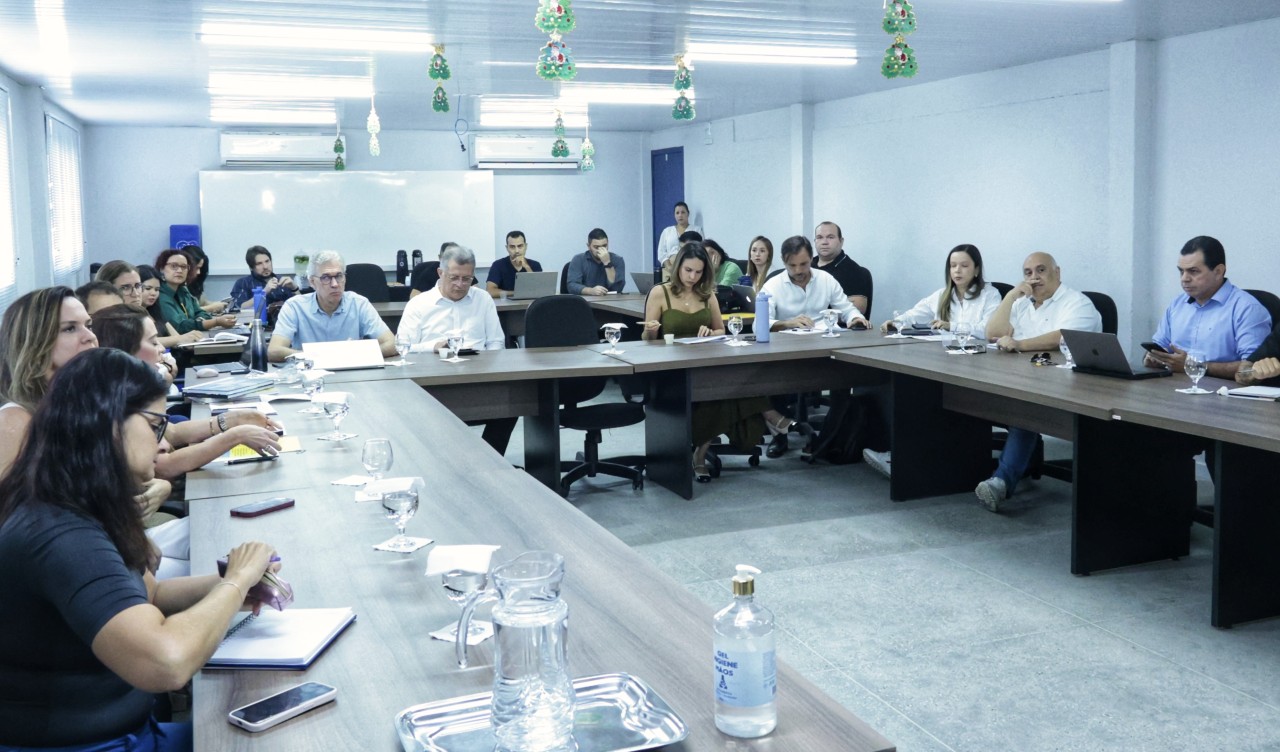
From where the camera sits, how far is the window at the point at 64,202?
887 cm

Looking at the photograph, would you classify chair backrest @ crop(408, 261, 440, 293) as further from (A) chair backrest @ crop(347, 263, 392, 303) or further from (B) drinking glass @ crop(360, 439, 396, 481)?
(B) drinking glass @ crop(360, 439, 396, 481)

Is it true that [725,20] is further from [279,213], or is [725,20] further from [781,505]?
[279,213]

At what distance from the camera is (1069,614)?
3656 mm

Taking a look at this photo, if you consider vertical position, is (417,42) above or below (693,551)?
above

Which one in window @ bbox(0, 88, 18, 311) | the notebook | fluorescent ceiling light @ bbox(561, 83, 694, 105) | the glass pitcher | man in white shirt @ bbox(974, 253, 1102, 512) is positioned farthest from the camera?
fluorescent ceiling light @ bbox(561, 83, 694, 105)

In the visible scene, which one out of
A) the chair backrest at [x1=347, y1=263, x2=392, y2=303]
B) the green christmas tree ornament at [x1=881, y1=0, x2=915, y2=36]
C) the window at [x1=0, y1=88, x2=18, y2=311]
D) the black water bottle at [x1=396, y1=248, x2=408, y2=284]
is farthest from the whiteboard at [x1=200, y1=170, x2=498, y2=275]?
the green christmas tree ornament at [x1=881, y1=0, x2=915, y2=36]

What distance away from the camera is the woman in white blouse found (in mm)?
5738

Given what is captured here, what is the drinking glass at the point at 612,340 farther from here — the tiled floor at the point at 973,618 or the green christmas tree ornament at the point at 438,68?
the green christmas tree ornament at the point at 438,68

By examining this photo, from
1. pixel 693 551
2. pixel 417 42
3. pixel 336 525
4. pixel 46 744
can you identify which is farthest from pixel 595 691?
pixel 417 42

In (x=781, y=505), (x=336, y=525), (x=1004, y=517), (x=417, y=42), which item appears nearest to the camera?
(x=336, y=525)

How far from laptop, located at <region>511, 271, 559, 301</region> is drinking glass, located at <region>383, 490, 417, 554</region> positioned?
6624mm

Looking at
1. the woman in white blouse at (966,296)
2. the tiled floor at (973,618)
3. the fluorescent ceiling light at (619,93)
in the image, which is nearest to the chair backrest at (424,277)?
the fluorescent ceiling light at (619,93)

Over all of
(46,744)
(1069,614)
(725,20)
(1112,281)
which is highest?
(725,20)

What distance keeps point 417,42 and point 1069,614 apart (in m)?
4.45
